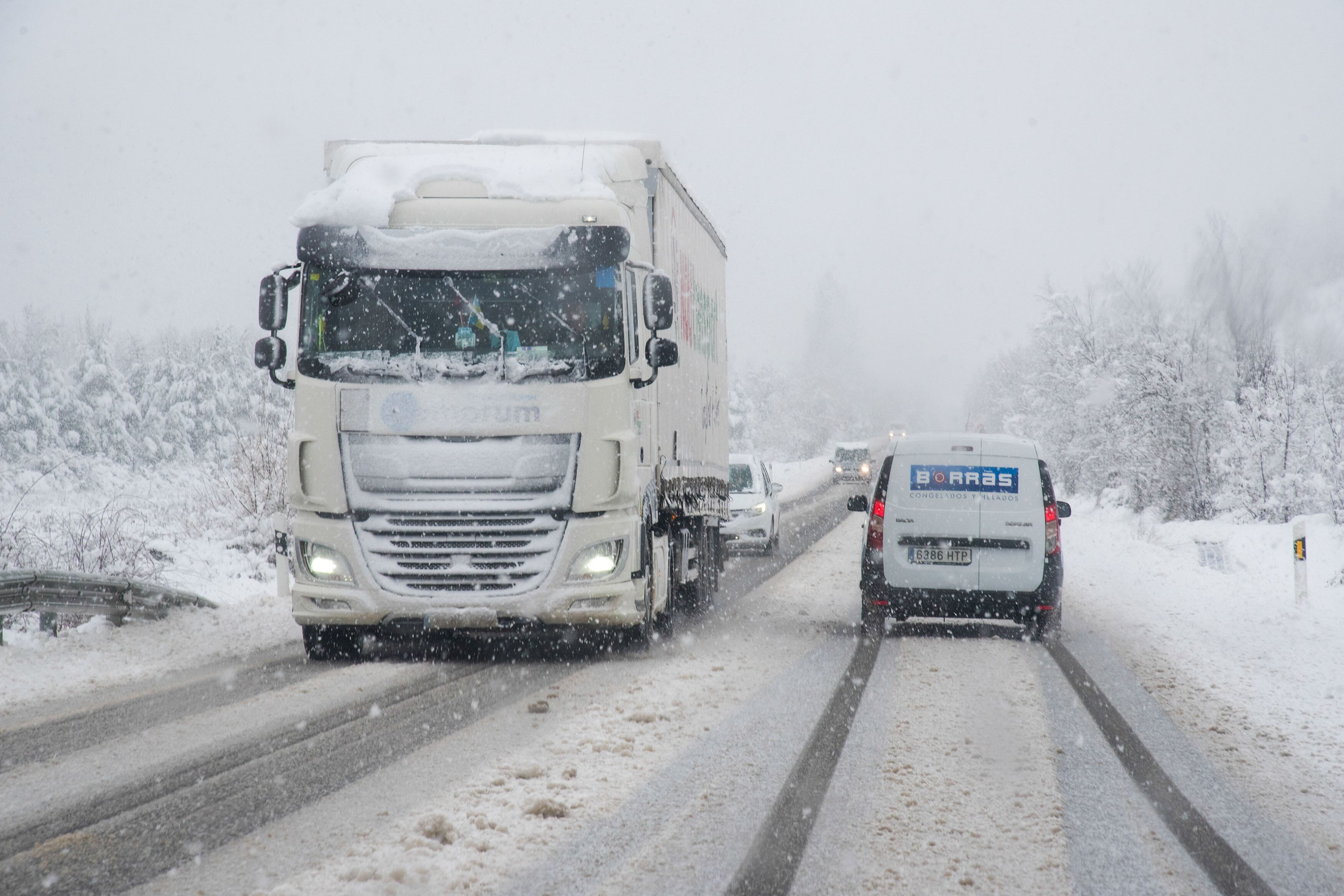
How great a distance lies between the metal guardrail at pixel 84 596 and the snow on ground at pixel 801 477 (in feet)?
83.6

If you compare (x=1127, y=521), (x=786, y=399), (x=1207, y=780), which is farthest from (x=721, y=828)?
(x=786, y=399)

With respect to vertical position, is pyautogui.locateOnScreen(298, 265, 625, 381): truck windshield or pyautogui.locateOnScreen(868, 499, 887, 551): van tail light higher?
pyautogui.locateOnScreen(298, 265, 625, 381): truck windshield

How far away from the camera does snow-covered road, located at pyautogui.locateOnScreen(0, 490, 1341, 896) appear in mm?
4035

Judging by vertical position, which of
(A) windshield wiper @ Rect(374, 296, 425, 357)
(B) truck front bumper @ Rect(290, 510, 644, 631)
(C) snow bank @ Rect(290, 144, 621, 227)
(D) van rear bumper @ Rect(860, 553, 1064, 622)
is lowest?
(D) van rear bumper @ Rect(860, 553, 1064, 622)

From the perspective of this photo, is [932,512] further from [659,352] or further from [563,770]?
[563,770]

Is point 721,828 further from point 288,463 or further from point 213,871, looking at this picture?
point 288,463

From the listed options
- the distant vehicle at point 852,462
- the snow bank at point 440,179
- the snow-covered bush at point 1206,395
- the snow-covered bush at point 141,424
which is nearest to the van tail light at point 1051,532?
the snow bank at point 440,179

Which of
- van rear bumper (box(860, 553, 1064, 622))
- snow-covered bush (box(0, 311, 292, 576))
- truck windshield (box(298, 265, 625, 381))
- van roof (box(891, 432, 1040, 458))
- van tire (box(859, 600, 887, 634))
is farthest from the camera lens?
snow-covered bush (box(0, 311, 292, 576))

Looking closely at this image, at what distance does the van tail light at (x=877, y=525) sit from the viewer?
10.6 meters

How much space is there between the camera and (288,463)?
849 cm

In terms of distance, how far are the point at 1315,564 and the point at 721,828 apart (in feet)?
57.8

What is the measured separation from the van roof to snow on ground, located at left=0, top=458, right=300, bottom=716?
597 cm

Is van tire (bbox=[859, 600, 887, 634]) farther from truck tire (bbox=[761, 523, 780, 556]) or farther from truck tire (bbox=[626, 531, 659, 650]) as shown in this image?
truck tire (bbox=[761, 523, 780, 556])

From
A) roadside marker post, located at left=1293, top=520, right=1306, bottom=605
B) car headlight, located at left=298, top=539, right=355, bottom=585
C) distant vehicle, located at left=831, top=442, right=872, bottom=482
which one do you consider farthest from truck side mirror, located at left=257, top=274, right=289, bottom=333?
distant vehicle, located at left=831, top=442, right=872, bottom=482
